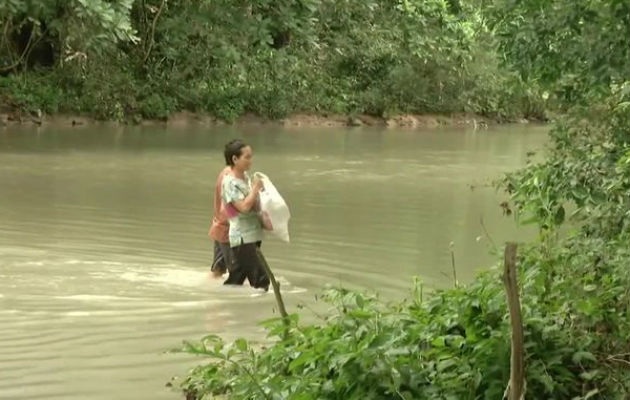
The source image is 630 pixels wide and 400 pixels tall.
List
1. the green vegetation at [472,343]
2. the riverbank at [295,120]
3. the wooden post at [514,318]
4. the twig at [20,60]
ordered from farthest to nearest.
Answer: the riverbank at [295,120], the twig at [20,60], the green vegetation at [472,343], the wooden post at [514,318]

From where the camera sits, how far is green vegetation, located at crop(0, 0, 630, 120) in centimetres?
644

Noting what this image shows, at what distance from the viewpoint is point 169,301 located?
9211 mm

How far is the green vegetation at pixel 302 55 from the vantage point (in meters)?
6.44

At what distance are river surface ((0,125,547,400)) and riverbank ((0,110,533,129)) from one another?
15.3ft

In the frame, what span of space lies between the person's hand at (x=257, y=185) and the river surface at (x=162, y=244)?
92 centimetres

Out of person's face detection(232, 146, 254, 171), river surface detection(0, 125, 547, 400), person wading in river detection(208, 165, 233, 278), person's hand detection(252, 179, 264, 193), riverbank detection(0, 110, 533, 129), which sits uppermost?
person's face detection(232, 146, 254, 171)

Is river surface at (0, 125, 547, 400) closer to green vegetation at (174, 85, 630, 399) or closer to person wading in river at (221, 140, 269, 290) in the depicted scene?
person wading in river at (221, 140, 269, 290)

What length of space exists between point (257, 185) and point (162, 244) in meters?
3.62

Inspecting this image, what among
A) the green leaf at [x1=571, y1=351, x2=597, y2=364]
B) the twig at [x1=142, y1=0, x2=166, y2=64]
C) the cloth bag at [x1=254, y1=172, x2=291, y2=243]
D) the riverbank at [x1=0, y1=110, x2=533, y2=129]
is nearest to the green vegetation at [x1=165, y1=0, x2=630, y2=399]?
the green leaf at [x1=571, y1=351, x2=597, y2=364]

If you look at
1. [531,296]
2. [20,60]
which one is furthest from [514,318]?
[20,60]

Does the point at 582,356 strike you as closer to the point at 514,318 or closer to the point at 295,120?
the point at 514,318

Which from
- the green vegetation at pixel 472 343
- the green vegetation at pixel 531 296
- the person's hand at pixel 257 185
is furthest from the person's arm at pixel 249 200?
the green vegetation at pixel 472 343

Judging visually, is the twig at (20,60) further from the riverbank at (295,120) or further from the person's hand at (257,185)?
the person's hand at (257,185)

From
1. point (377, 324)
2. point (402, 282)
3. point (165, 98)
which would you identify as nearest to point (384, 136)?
point (165, 98)
